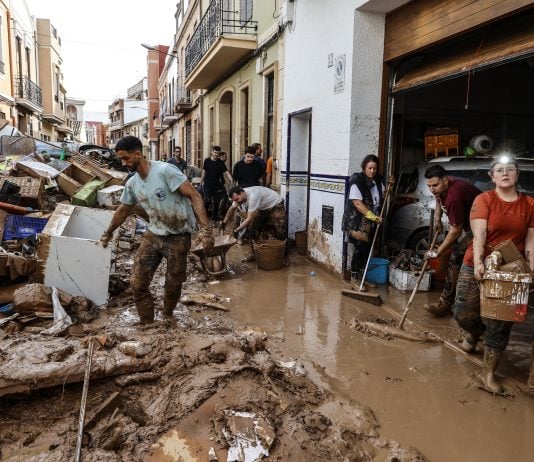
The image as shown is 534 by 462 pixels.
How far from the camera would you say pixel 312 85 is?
24.5 ft

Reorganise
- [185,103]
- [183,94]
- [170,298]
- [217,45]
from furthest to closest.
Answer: [183,94] → [185,103] → [217,45] → [170,298]

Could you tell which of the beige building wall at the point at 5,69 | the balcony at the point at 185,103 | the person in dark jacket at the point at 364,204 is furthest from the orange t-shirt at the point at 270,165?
the beige building wall at the point at 5,69

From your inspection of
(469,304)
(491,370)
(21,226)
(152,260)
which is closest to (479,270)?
(469,304)

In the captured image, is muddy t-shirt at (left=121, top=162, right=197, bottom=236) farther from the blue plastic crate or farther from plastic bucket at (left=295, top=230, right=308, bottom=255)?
plastic bucket at (left=295, top=230, right=308, bottom=255)

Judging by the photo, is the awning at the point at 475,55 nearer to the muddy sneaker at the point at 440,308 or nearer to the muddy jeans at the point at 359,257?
the muddy jeans at the point at 359,257

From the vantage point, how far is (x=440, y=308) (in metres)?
5.01

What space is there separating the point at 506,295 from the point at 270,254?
413 centimetres

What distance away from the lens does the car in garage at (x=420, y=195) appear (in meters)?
6.06

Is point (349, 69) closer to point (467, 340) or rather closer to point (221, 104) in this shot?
point (467, 340)

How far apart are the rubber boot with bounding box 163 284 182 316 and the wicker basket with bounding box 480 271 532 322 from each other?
288 cm

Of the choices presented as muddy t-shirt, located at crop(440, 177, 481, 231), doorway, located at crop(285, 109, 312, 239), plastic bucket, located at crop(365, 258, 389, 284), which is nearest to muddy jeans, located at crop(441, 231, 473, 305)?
muddy t-shirt, located at crop(440, 177, 481, 231)

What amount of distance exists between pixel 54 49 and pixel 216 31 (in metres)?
30.4

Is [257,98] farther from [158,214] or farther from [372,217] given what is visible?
[158,214]

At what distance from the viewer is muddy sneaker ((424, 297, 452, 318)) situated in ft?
16.5
